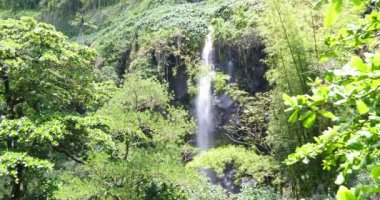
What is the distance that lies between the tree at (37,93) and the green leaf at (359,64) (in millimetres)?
5394

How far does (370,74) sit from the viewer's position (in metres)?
0.85

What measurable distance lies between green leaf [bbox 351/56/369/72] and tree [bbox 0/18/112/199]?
539 centimetres

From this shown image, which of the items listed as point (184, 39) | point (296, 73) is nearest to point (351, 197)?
point (296, 73)

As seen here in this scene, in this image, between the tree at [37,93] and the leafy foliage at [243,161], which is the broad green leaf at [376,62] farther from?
the leafy foliage at [243,161]

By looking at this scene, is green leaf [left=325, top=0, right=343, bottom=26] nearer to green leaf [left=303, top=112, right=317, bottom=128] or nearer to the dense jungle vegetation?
green leaf [left=303, top=112, right=317, bottom=128]

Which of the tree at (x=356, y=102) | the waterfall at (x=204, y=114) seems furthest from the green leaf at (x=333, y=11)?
the waterfall at (x=204, y=114)

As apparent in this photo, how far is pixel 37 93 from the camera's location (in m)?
6.71

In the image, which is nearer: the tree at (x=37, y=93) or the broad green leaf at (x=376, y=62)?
the broad green leaf at (x=376, y=62)

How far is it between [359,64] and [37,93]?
6.57 m

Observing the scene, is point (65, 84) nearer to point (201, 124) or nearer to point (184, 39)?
point (201, 124)

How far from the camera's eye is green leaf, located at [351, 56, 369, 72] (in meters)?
0.85

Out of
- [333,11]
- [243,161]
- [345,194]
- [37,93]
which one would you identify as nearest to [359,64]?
[333,11]

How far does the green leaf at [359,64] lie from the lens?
847 mm

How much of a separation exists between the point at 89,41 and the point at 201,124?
1486cm
